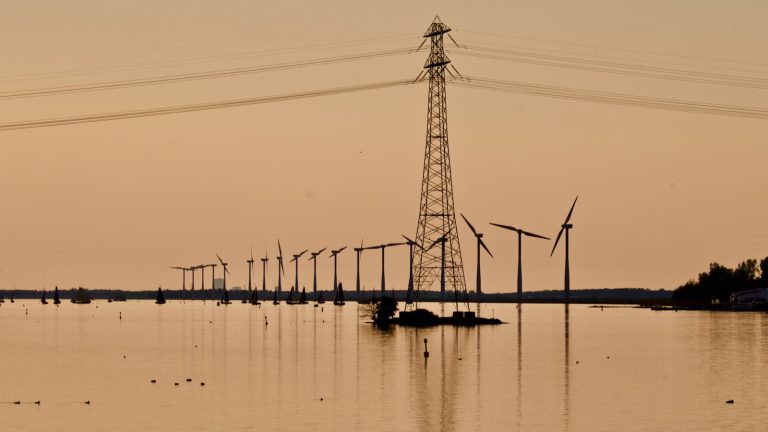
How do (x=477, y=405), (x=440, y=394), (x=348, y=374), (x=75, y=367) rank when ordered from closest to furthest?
(x=477, y=405) < (x=440, y=394) < (x=348, y=374) < (x=75, y=367)

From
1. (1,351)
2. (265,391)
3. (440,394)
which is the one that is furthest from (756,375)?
(1,351)

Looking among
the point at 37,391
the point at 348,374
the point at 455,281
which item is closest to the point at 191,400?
the point at 37,391

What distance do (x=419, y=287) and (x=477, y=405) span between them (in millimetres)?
81429

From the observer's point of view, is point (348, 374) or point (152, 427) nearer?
point (152, 427)

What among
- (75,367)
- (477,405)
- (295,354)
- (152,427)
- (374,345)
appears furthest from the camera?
(374,345)

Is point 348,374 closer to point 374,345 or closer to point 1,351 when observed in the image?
point 374,345

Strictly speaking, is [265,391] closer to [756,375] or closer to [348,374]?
[348,374]

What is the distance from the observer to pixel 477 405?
4269 inches

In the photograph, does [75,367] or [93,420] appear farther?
[75,367]

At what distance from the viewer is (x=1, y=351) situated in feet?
614

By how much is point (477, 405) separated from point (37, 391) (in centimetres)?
4335

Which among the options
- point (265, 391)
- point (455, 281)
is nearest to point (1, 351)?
point (455, 281)

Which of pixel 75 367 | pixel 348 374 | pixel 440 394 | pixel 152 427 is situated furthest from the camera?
pixel 75 367

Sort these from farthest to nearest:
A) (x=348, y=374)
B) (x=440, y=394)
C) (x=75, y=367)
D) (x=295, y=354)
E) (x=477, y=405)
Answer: (x=295, y=354), (x=75, y=367), (x=348, y=374), (x=440, y=394), (x=477, y=405)
